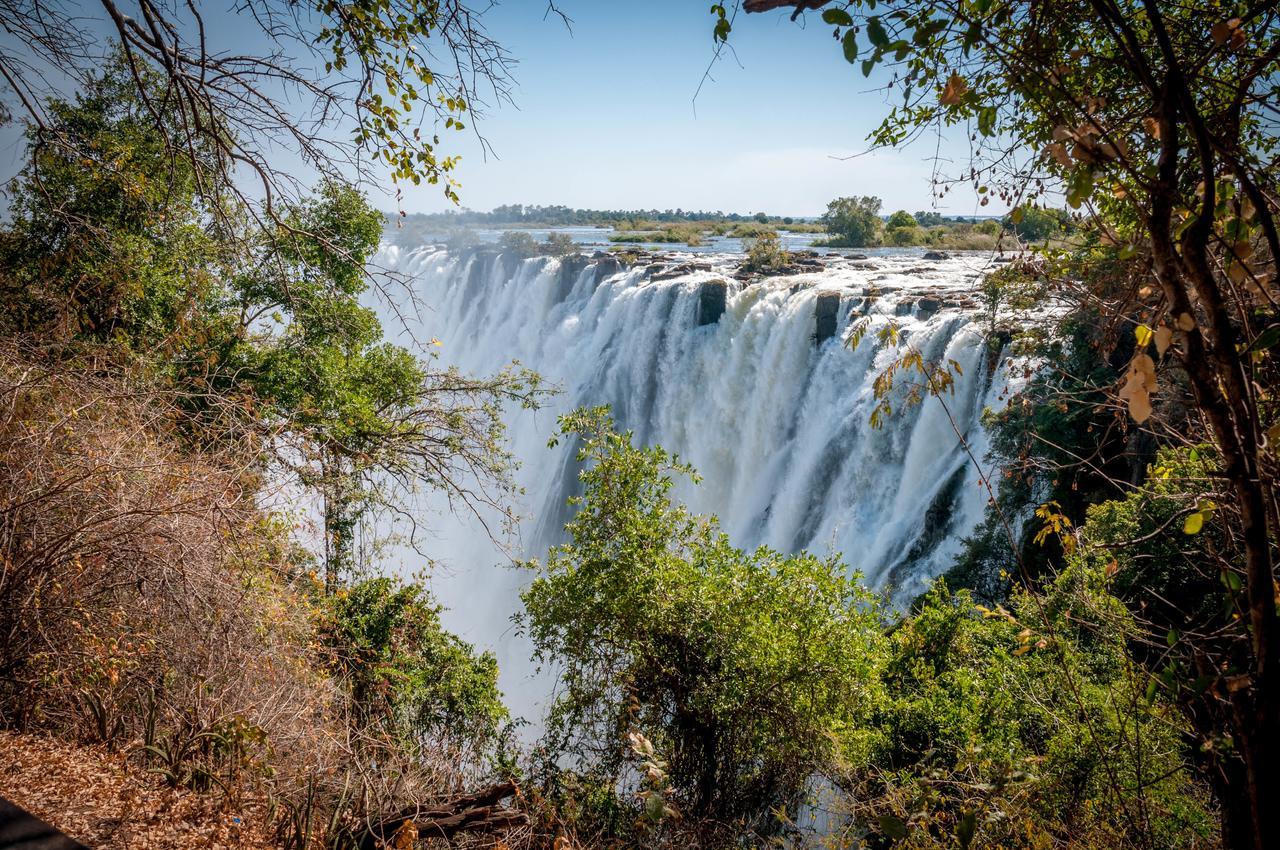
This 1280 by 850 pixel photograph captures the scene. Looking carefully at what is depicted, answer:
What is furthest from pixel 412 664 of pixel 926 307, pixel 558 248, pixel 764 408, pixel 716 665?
pixel 558 248

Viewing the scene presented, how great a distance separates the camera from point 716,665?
6.70 metres

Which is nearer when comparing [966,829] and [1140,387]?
[1140,387]

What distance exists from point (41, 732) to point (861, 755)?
6.33m

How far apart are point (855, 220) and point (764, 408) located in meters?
21.6

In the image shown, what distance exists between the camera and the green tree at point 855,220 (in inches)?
1350

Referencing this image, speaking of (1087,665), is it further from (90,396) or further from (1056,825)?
(90,396)

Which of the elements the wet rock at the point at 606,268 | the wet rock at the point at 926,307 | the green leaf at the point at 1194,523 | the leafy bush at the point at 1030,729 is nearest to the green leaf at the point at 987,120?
the green leaf at the point at 1194,523

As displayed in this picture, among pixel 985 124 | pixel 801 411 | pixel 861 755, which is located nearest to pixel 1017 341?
pixel 861 755

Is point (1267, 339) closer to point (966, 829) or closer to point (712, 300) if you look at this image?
point (966, 829)

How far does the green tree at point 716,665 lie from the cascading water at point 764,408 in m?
2.79

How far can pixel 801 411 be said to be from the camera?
52.7 feet

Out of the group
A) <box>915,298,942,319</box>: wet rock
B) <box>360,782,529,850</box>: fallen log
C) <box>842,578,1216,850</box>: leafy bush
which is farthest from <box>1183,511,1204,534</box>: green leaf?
<box>915,298,942,319</box>: wet rock

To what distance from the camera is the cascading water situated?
12664 mm

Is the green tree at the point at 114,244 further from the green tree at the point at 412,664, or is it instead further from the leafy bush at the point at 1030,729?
the leafy bush at the point at 1030,729
